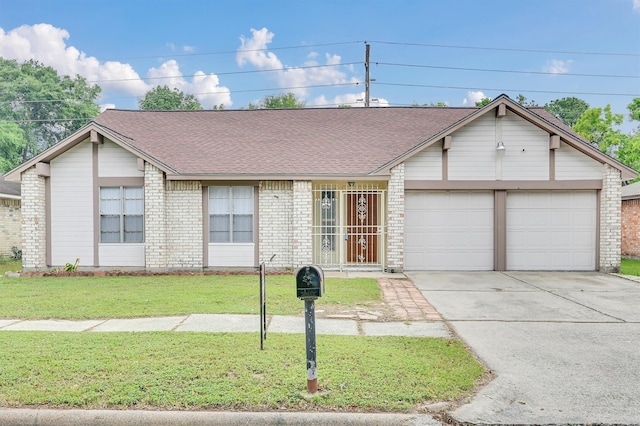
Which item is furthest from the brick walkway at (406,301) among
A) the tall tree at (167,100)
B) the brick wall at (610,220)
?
the tall tree at (167,100)

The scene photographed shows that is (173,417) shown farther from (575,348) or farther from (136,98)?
(136,98)

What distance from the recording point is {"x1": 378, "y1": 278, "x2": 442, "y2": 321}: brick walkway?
21.3 feet

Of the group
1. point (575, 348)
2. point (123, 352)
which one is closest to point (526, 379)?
point (575, 348)

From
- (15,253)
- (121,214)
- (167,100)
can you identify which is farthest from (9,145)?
(121,214)

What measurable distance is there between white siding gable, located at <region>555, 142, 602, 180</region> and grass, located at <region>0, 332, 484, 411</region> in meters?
8.91

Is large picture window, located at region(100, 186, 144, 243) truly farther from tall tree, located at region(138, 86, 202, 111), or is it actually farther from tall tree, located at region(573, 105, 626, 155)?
tall tree, located at region(138, 86, 202, 111)

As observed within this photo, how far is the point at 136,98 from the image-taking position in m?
43.2

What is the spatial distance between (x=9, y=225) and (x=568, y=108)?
2155 inches

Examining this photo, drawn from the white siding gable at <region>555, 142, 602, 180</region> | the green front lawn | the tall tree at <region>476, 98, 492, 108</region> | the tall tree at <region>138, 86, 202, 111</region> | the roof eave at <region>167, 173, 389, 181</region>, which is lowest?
the green front lawn

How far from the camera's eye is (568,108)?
47.6 m

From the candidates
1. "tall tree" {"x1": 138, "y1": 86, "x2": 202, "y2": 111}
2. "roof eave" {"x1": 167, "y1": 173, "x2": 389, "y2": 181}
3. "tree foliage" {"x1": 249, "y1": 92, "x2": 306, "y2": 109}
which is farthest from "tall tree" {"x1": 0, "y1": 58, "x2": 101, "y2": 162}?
"roof eave" {"x1": 167, "y1": 173, "x2": 389, "y2": 181}

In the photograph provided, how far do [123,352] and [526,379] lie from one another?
14.5 feet

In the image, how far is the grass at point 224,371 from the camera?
3.41 m

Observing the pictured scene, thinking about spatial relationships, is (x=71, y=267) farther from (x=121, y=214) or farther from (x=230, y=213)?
(x=230, y=213)
